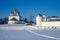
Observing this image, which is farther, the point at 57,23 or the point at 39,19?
the point at 39,19

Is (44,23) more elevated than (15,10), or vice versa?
(15,10)

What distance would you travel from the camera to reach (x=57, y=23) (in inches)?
2163

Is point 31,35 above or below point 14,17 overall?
below

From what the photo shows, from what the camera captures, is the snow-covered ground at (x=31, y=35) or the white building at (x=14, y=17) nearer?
the snow-covered ground at (x=31, y=35)

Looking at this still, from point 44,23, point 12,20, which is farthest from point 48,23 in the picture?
point 12,20

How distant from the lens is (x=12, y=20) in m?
119

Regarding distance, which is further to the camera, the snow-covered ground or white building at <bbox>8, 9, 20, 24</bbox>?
white building at <bbox>8, 9, 20, 24</bbox>

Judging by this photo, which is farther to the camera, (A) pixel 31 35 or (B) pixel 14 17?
(B) pixel 14 17

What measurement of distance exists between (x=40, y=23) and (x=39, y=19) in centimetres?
210

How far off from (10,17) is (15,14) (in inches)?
302

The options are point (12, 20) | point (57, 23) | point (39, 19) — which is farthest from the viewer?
point (12, 20)

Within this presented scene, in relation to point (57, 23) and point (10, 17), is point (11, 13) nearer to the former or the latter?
point (10, 17)

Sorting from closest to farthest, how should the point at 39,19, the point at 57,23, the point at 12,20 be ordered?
the point at 57,23
the point at 39,19
the point at 12,20

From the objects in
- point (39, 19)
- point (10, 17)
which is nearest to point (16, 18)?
point (10, 17)
